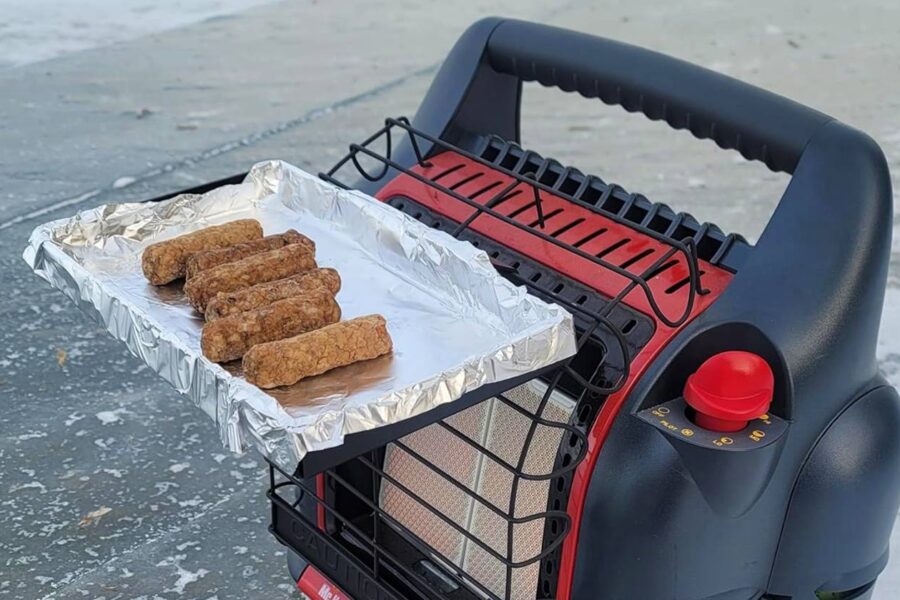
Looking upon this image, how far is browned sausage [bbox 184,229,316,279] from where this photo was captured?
1.12 m

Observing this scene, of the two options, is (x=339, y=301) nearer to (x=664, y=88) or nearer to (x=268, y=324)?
(x=268, y=324)

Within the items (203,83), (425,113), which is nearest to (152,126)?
(203,83)

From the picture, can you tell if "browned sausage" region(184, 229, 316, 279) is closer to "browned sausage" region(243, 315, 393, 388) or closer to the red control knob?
"browned sausage" region(243, 315, 393, 388)

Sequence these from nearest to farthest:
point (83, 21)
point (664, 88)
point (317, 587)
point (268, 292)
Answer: point (268, 292)
point (664, 88)
point (317, 587)
point (83, 21)

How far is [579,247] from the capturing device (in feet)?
3.77

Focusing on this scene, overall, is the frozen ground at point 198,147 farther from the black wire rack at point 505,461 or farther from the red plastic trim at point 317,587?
the black wire rack at point 505,461

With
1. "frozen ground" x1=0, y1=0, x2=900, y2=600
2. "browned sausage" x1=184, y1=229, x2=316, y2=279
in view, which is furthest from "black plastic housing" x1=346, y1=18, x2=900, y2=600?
"frozen ground" x1=0, y1=0, x2=900, y2=600

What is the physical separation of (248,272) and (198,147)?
6.35ft

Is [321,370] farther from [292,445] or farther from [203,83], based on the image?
[203,83]

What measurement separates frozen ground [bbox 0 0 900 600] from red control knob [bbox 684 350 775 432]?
2.32ft

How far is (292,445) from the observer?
2.80 ft

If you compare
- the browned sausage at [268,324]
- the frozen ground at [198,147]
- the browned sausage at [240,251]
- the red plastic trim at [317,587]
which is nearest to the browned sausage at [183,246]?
the browned sausage at [240,251]

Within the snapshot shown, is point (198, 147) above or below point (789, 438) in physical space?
below

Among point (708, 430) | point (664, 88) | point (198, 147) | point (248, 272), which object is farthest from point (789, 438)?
point (198, 147)
